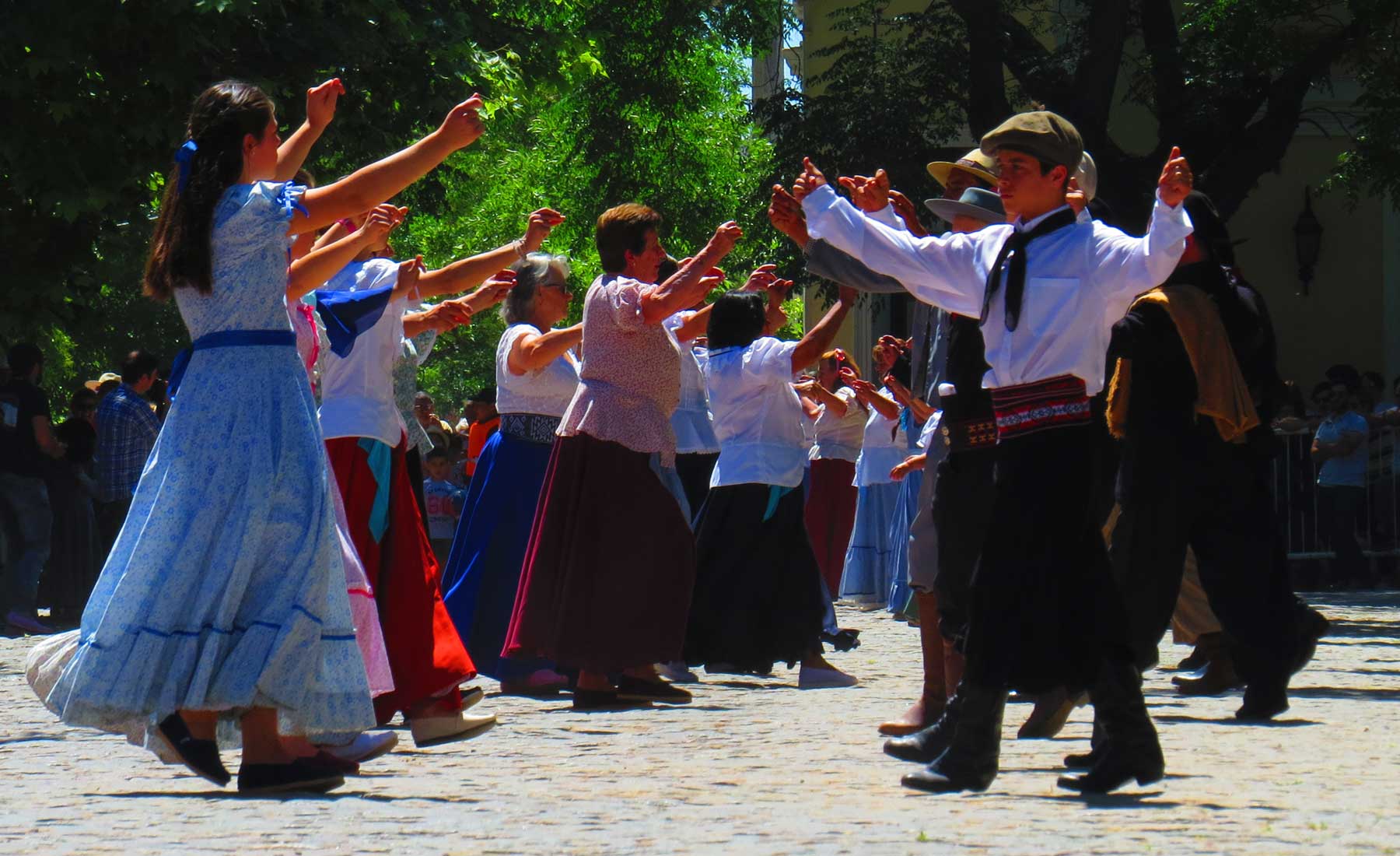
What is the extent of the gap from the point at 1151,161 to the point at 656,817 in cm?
1432

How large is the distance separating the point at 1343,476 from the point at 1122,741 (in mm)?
13363

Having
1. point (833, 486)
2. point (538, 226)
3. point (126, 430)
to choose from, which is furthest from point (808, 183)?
point (833, 486)

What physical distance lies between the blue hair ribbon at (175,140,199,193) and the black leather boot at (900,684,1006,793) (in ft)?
8.41

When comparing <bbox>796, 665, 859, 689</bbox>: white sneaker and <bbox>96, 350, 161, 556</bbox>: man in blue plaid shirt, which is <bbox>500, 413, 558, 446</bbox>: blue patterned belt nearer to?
<bbox>796, 665, 859, 689</bbox>: white sneaker

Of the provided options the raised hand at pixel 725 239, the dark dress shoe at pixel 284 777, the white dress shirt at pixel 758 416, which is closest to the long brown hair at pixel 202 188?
the dark dress shoe at pixel 284 777

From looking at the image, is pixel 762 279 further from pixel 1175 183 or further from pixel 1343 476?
pixel 1343 476

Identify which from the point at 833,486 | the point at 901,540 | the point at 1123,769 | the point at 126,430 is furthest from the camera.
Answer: the point at 833,486

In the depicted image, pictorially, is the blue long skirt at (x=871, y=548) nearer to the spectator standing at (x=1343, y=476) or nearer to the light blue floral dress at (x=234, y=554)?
the spectator standing at (x=1343, y=476)

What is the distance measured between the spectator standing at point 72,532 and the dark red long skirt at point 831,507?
5042 mm

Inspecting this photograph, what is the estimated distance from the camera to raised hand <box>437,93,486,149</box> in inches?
234

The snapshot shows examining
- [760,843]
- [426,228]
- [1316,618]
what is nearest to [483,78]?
[1316,618]

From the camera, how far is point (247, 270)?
20.0ft

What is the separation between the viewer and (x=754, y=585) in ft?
34.6

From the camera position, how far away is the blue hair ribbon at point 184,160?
Result: 6.21 m
